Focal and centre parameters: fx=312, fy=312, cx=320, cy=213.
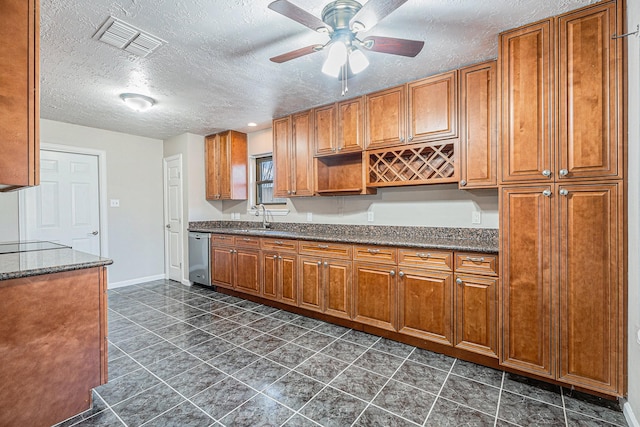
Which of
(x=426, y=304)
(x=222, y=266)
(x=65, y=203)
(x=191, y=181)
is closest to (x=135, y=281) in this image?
(x=65, y=203)

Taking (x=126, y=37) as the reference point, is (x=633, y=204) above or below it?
below

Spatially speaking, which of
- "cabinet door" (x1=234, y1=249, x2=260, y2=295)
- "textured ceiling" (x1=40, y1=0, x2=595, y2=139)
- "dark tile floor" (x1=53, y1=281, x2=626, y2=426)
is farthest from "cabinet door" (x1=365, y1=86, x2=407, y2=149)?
"cabinet door" (x1=234, y1=249, x2=260, y2=295)

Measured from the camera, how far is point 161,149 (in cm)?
528

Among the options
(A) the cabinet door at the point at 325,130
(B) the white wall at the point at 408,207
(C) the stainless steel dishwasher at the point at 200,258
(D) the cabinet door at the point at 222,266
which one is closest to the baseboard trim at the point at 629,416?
(B) the white wall at the point at 408,207

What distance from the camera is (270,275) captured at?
148 inches

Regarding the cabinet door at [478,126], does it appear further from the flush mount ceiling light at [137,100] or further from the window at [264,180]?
the flush mount ceiling light at [137,100]

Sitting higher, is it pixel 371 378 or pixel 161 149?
pixel 161 149

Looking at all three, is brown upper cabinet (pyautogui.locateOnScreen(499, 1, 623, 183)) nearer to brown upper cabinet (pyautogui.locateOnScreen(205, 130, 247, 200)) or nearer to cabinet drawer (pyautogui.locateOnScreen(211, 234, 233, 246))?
cabinet drawer (pyautogui.locateOnScreen(211, 234, 233, 246))

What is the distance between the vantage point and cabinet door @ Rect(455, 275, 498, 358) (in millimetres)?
2285

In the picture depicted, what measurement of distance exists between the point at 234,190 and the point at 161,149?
1.64m

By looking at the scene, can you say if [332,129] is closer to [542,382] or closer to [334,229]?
[334,229]

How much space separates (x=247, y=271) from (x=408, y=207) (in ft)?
7.08

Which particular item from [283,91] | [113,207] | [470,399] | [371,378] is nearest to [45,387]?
[371,378]

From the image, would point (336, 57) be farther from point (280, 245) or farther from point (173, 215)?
point (173, 215)
